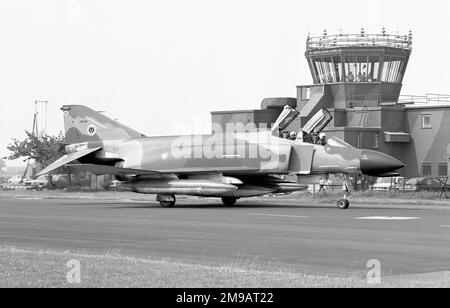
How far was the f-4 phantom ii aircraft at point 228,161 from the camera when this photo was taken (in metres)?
33.1

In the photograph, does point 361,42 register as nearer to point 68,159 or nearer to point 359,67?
point 359,67

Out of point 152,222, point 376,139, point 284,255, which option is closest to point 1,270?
point 284,255

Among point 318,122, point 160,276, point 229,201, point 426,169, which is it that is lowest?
point 229,201

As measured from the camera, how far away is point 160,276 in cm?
1215

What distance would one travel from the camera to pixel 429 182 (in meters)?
50.5

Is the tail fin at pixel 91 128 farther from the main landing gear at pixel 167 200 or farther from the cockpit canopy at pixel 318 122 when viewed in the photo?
the cockpit canopy at pixel 318 122

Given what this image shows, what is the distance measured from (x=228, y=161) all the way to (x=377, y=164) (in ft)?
19.8

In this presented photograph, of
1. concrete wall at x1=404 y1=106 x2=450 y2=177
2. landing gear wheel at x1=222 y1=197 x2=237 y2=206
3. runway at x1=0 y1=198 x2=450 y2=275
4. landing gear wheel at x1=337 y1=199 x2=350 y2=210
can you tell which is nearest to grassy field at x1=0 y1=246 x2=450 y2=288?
runway at x1=0 y1=198 x2=450 y2=275

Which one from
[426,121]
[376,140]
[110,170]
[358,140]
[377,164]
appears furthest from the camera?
[426,121]

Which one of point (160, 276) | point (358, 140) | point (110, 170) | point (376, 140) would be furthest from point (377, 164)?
point (376, 140)

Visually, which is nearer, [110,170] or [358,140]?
[110,170]

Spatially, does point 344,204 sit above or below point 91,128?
below

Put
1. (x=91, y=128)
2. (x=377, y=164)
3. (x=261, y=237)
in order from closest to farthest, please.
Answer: (x=261, y=237) < (x=377, y=164) < (x=91, y=128)
